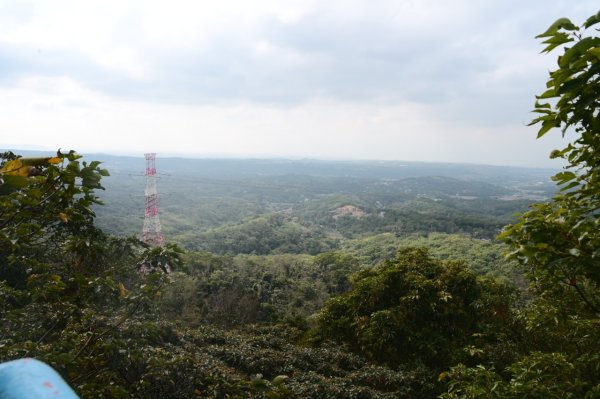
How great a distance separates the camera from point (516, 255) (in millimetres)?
2340

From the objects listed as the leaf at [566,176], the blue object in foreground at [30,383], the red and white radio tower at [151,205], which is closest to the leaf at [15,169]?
the blue object in foreground at [30,383]

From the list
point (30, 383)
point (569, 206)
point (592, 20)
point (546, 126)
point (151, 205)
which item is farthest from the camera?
point (151, 205)

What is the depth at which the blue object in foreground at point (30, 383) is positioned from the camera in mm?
640

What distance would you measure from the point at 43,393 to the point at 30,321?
4424 millimetres

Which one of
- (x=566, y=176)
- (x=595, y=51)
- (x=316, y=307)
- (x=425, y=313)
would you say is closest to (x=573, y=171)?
(x=566, y=176)

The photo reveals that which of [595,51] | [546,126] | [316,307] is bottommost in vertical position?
[316,307]

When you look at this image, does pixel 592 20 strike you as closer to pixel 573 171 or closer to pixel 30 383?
pixel 573 171

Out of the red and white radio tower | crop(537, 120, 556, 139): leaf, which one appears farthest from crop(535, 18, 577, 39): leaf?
the red and white radio tower

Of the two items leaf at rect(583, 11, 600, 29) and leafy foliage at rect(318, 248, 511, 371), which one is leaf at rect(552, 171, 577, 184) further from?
leafy foliage at rect(318, 248, 511, 371)

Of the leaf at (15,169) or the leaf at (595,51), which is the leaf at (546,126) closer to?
the leaf at (595,51)

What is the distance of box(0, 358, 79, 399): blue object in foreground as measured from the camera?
0.64 m

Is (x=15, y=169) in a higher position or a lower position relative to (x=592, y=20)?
lower

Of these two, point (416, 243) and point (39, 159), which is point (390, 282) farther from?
point (416, 243)

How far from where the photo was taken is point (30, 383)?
0.65 metres
